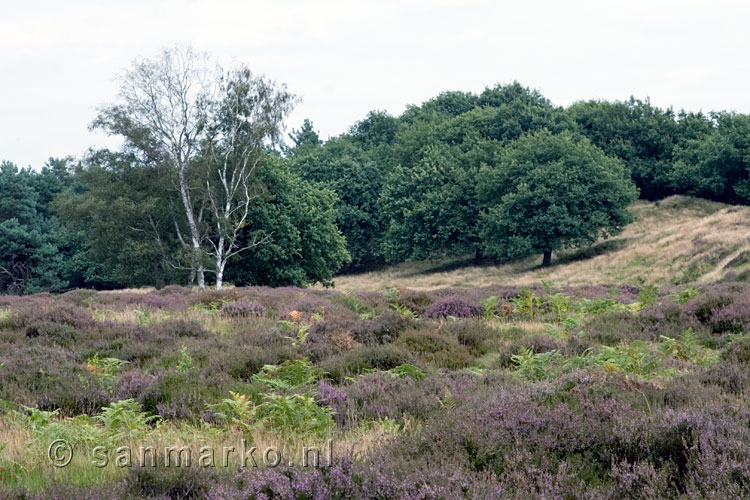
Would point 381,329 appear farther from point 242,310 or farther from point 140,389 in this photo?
point 242,310

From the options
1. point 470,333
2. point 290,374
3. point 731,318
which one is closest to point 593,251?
point 731,318

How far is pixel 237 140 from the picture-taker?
37469 mm

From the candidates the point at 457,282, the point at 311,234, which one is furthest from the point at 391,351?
the point at 457,282

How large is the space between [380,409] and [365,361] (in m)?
2.78

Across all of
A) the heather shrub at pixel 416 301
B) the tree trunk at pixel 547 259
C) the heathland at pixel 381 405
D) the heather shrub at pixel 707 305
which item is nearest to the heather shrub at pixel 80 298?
A: the heathland at pixel 381 405

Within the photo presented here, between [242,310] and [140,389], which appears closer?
[140,389]

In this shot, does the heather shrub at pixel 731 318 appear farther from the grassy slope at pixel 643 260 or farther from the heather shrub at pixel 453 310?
the grassy slope at pixel 643 260

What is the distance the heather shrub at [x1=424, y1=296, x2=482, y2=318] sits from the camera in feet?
48.5

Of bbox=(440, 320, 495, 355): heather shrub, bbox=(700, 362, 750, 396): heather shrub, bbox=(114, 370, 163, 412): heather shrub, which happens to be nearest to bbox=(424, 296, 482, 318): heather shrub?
bbox=(440, 320, 495, 355): heather shrub

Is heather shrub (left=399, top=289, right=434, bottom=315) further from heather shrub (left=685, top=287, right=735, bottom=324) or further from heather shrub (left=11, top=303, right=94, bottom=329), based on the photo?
heather shrub (left=11, top=303, right=94, bottom=329)

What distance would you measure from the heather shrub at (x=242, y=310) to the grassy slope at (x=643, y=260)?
19690 millimetres

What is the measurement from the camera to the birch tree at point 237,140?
3678cm

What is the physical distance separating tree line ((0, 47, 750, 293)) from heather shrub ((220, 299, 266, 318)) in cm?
1994

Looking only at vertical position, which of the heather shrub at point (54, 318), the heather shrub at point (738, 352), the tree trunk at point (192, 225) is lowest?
the heather shrub at point (738, 352)
